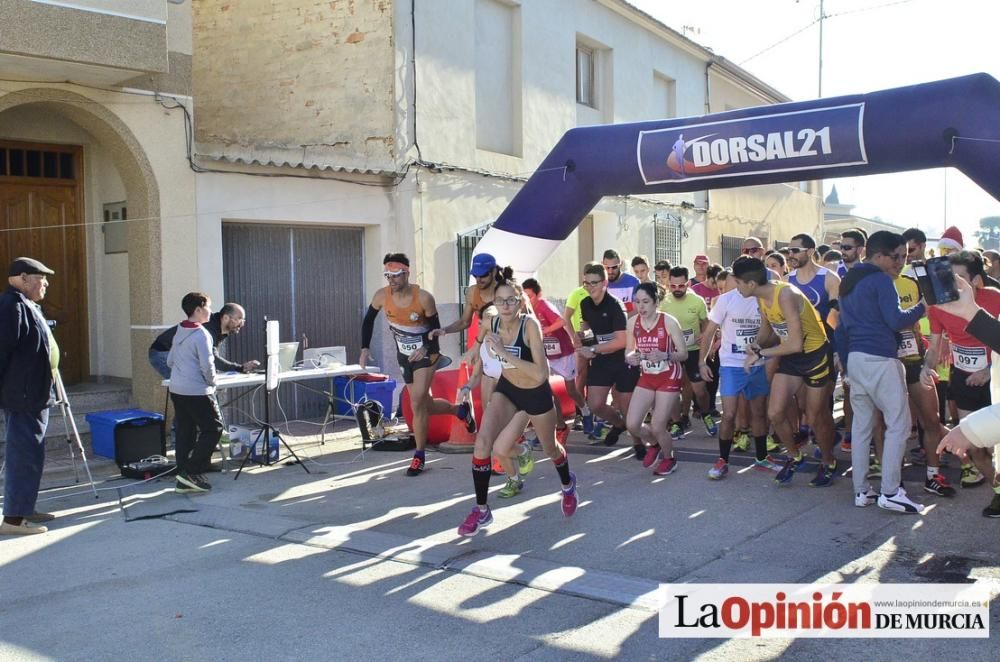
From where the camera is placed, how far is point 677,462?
346 inches

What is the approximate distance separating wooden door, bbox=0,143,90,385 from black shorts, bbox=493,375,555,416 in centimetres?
681

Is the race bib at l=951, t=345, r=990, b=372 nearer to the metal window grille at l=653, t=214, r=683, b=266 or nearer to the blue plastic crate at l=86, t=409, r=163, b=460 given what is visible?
the blue plastic crate at l=86, t=409, r=163, b=460

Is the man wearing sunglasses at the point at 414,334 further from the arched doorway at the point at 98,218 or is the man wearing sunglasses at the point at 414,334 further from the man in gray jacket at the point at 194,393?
the arched doorway at the point at 98,218

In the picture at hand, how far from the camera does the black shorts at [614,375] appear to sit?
9.41 meters

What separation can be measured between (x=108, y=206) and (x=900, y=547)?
9486 millimetres

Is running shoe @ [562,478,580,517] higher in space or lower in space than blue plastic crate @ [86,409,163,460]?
lower

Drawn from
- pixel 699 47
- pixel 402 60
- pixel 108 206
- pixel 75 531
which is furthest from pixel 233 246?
pixel 699 47

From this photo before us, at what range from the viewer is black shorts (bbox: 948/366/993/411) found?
719 centimetres

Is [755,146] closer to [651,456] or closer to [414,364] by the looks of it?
[651,456]

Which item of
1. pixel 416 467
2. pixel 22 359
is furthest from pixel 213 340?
pixel 416 467

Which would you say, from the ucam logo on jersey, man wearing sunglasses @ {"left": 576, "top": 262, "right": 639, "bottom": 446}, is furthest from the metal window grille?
the ucam logo on jersey

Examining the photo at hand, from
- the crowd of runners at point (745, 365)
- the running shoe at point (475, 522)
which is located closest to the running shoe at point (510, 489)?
the crowd of runners at point (745, 365)

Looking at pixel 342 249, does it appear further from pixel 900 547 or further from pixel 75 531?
pixel 900 547

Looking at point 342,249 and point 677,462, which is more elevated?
point 342,249
